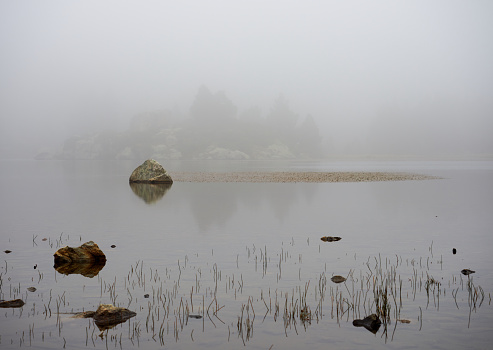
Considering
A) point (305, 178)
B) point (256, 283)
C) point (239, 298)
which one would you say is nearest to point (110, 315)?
point (239, 298)

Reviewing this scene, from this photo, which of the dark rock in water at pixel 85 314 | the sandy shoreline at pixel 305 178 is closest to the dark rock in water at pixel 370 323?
the dark rock in water at pixel 85 314

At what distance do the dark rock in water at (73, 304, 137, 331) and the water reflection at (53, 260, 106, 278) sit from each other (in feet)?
14.0

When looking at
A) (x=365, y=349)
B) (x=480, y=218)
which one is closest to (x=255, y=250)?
(x=365, y=349)

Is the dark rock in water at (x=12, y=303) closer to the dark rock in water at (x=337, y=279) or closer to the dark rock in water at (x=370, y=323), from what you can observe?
the dark rock in water at (x=370, y=323)

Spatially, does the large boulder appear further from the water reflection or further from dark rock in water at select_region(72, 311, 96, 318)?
dark rock in water at select_region(72, 311, 96, 318)

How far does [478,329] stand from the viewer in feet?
36.1

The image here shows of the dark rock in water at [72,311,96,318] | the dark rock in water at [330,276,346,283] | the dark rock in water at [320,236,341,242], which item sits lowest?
the dark rock in water at [72,311,96,318]

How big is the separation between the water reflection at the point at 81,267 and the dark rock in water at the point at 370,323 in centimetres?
951

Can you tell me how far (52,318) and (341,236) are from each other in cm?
1633

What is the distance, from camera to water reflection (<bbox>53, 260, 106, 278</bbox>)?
16547 millimetres

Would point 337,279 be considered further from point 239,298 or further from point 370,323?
point 370,323

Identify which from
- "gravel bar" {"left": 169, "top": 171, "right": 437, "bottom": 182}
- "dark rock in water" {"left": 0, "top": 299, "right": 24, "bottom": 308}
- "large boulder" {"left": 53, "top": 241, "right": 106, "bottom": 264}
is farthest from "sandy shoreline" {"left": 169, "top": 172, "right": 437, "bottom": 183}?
"dark rock in water" {"left": 0, "top": 299, "right": 24, "bottom": 308}

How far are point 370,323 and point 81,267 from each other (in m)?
11.2

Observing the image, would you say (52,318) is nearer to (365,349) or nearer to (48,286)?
(48,286)
